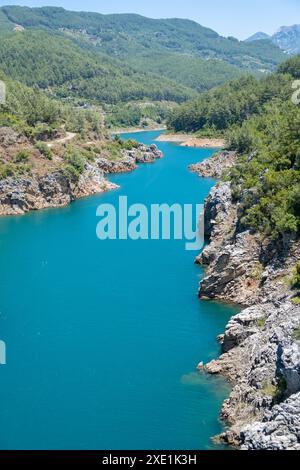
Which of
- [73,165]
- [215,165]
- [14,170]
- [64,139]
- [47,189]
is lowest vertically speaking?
[47,189]

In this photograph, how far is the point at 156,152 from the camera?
391 ft

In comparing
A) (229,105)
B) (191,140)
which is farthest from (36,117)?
(229,105)

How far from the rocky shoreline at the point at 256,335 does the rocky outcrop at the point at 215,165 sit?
39767 mm

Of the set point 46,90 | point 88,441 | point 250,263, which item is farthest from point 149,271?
point 46,90

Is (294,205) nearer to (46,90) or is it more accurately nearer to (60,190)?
(60,190)

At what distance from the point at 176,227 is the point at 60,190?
22.8 m

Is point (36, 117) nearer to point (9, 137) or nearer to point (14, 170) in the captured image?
point (9, 137)

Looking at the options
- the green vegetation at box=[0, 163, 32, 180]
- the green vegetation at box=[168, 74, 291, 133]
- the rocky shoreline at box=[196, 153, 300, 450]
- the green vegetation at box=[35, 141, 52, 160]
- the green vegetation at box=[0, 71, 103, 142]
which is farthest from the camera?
the green vegetation at box=[168, 74, 291, 133]

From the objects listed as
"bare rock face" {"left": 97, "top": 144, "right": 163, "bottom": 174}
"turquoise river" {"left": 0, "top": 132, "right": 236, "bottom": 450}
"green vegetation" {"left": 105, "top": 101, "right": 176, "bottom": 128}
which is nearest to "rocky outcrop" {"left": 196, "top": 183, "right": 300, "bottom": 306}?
"turquoise river" {"left": 0, "top": 132, "right": 236, "bottom": 450}

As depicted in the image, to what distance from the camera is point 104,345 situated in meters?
38.4

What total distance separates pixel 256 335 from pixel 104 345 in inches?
381

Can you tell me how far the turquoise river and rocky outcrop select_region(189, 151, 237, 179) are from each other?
36.5m

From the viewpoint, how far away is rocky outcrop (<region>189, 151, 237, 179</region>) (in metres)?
96.1

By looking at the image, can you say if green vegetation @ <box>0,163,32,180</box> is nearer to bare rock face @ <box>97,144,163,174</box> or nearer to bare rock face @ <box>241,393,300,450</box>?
bare rock face @ <box>97,144,163,174</box>
